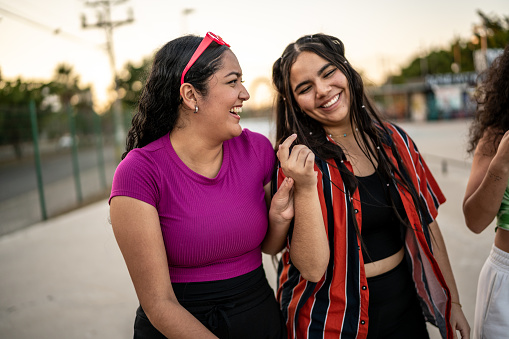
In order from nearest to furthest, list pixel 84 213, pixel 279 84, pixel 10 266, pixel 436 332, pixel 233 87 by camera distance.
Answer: pixel 233 87
pixel 279 84
pixel 436 332
pixel 10 266
pixel 84 213

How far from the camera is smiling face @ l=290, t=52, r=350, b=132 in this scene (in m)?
1.99

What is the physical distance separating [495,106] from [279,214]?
50.6 inches

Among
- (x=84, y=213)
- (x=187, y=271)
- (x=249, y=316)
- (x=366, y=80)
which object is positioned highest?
(x=366, y=80)

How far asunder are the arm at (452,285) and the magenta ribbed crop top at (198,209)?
90 cm

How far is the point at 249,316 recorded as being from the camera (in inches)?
68.0

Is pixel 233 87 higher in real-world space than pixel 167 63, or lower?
lower

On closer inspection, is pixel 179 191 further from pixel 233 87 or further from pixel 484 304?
pixel 484 304

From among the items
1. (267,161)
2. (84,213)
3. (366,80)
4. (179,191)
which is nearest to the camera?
(179,191)

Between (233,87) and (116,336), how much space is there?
255 centimetres

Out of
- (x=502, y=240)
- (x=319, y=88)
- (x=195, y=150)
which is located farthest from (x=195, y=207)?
(x=502, y=240)

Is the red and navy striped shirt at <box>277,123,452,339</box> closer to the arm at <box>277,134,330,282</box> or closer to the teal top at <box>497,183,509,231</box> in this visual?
the arm at <box>277,134,330,282</box>

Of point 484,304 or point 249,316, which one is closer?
point 249,316

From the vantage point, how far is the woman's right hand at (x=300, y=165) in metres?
1.63

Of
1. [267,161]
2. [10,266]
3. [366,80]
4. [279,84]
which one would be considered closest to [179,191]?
[267,161]
